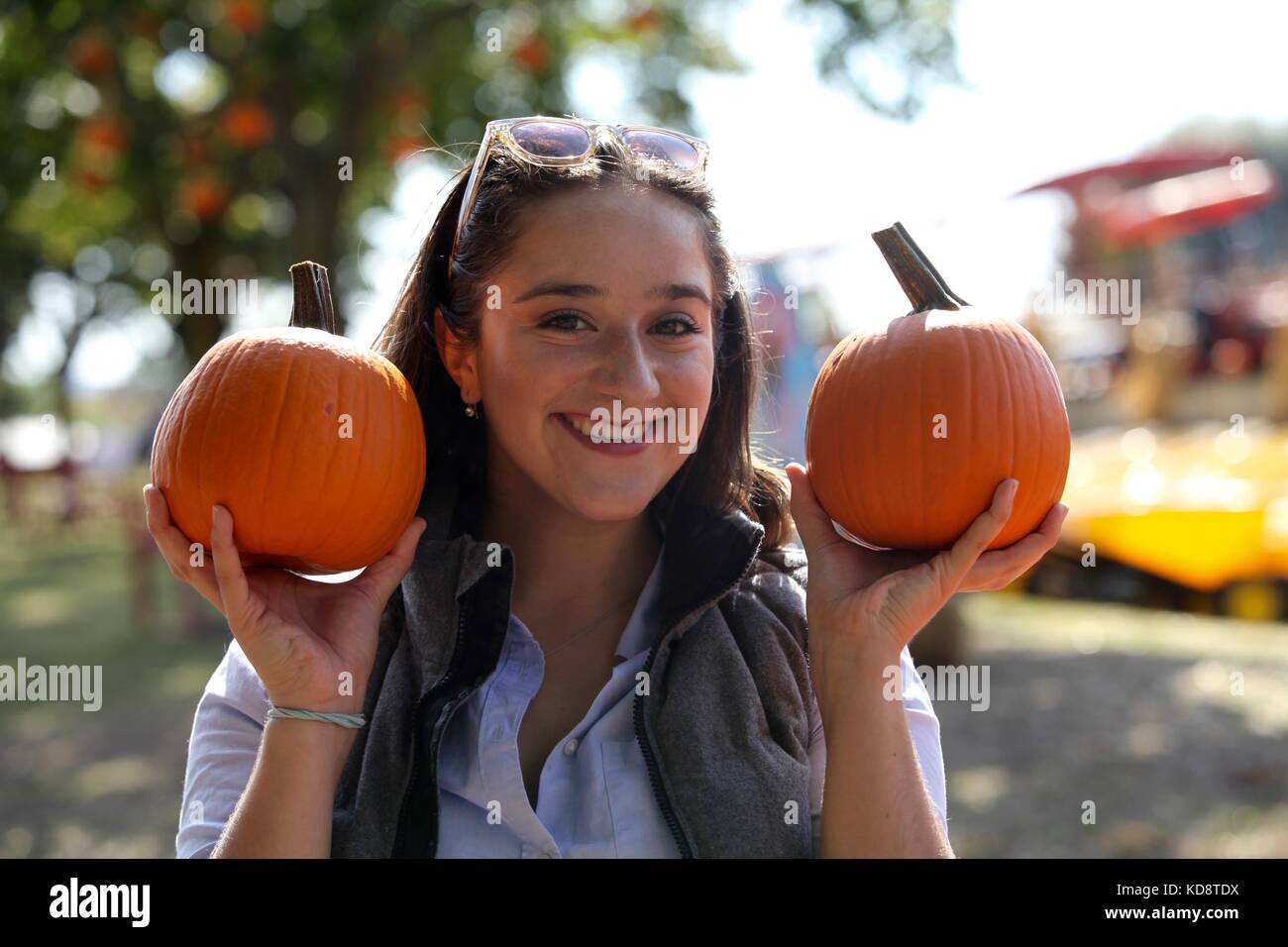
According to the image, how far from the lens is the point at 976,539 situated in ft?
6.56

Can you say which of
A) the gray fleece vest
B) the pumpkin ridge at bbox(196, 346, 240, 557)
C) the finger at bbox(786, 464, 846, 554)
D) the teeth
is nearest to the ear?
the gray fleece vest

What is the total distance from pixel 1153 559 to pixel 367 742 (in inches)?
315

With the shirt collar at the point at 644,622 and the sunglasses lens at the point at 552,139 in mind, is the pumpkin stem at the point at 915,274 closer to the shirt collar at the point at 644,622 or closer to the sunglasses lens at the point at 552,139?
the sunglasses lens at the point at 552,139

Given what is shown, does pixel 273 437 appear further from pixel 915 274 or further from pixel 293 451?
pixel 915 274

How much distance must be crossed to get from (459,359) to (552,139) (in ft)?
1.61

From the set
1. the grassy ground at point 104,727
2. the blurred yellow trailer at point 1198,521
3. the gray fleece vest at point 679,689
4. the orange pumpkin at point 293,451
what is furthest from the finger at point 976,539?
the blurred yellow trailer at point 1198,521

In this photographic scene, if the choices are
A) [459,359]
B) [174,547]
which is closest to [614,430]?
[459,359]

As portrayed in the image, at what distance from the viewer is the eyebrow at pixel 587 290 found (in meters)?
2.12

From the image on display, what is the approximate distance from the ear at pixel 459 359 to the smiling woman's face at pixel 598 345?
5.5 inches

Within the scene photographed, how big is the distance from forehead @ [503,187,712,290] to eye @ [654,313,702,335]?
0.24 feet

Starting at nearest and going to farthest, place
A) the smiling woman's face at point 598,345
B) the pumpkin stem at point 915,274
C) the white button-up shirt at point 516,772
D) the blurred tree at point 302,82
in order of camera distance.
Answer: the white button-up shirt at point 516,772 → the smiling woman's face at point 598,345 → the pumpkin stem at point 915,274 → the blurred tree at point 302,82

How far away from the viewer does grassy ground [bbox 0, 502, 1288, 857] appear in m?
5.45

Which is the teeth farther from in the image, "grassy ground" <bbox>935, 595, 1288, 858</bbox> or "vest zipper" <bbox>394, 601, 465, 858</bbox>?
"grassy ground" <bbox>935, 595, 1288, 858</bbox>
